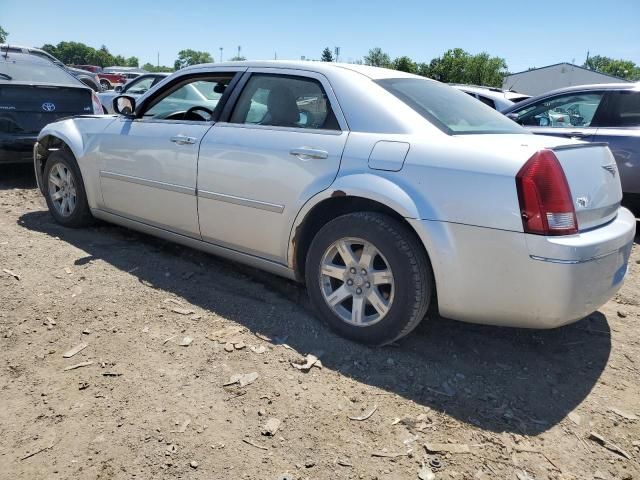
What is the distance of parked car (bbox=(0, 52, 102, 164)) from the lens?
21.6ft

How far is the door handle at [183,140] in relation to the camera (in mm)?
3863

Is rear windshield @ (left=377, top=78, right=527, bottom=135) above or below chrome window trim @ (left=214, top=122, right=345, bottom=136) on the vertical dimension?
above

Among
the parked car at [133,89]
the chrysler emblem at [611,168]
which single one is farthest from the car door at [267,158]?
the parked car at [133,89]

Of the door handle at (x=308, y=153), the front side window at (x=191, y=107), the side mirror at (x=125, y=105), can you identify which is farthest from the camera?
the side mirror at (x=125, y=105)

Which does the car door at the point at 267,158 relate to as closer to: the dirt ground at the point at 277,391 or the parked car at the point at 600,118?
the dirt ground at the point at 277,391

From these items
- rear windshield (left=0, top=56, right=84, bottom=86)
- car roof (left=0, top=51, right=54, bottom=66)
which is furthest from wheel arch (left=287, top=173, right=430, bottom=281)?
car roof (left=0, top=51, right=54, bottom=66)

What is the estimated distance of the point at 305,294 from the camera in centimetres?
390

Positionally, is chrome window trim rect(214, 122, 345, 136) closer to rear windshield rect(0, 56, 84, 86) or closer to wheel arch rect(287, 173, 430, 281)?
wheel arch rect(287, 173, 430, 281)

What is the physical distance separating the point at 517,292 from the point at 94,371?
2.23 m

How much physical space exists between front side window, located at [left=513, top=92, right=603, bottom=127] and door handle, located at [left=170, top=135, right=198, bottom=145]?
4.20 m

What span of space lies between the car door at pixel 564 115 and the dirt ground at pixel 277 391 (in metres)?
→ 2.48

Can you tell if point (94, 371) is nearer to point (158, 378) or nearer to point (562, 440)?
point (158, 378)

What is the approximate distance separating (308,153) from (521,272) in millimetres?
1398

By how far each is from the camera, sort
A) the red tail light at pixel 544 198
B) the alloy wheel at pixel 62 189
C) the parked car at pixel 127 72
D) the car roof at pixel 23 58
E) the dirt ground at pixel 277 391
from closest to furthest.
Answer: the dirt ground at pixel 277 391, the red tail light at pixel 544 198, the alloy wheel at pixel 62 189, the car roof at pixel 23 58, the parked car at pixel 127 72
